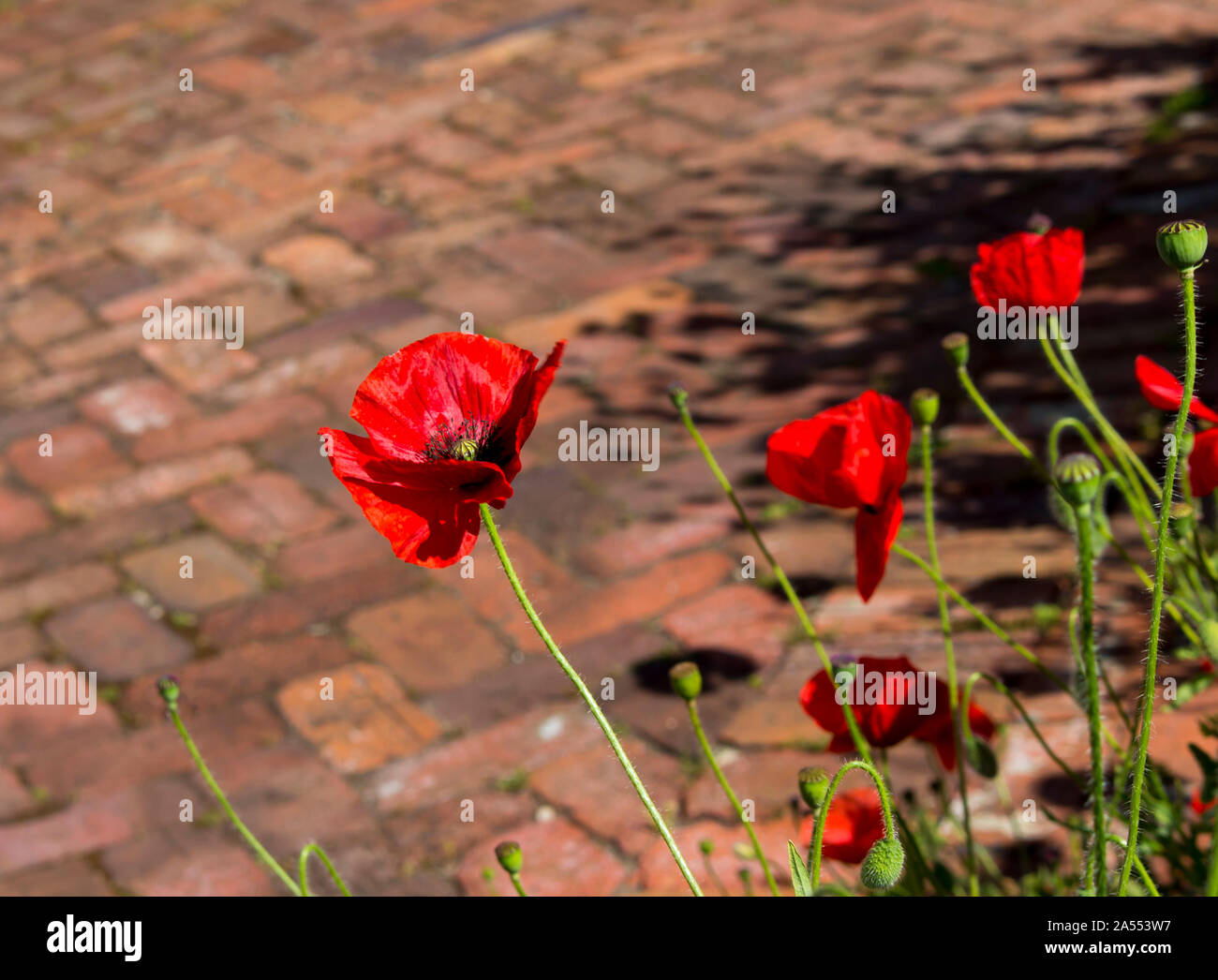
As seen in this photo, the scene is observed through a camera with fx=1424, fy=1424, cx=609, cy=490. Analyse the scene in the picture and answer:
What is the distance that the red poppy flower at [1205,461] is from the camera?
1.18 meters

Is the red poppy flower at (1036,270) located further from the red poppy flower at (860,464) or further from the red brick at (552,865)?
the red brick at (552,865)

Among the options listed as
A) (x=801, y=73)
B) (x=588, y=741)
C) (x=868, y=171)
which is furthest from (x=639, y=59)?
(x=588, y=741)

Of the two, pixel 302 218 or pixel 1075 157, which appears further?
pixel 302 218

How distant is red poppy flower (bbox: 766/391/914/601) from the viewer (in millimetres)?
1090

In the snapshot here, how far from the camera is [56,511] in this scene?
3.63 m

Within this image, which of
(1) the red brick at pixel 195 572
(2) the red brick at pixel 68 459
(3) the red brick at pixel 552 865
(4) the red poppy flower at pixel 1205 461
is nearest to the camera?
(4) the red poppy flower at pixel 1205 461

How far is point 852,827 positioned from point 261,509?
2402 millimetres

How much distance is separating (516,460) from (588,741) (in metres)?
1.76

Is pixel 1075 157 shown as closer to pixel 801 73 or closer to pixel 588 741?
pixel 801 73

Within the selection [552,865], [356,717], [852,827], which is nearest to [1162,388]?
[852,827]

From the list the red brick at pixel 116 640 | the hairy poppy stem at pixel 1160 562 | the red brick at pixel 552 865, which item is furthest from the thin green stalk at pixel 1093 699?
the red brick at pixel 116 640

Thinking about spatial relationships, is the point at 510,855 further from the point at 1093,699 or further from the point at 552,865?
the point at 552,865

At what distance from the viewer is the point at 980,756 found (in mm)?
1453

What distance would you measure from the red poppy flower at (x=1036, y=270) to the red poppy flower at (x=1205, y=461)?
0.61 feet
